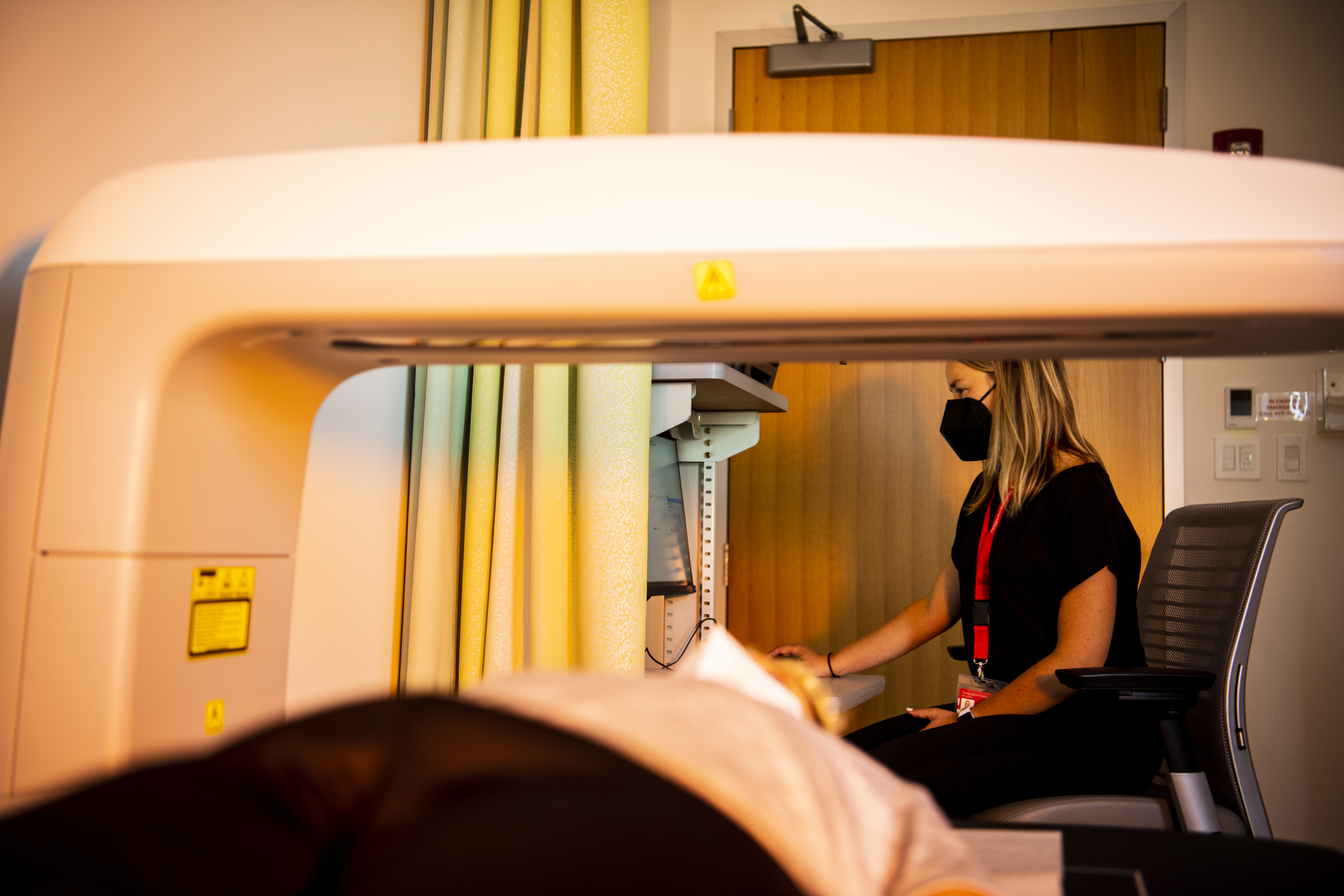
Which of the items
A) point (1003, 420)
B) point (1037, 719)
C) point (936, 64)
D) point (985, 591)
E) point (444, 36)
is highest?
point (936, 64)

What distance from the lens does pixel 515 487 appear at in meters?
1.48

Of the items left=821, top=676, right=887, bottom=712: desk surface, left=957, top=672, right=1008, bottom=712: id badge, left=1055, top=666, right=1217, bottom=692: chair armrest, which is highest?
left=1055, top=666, right=1217, bottom=692: chair armrest

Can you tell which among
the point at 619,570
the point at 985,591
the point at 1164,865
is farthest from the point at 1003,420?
the point at 1164,865

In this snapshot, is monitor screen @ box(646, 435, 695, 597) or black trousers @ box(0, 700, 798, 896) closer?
black trousers @ box(0, 700, 798, 896)

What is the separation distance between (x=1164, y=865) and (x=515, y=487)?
42.2 inches

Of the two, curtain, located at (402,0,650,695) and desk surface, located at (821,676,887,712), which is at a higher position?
curtain, located at (402,0,650,695)

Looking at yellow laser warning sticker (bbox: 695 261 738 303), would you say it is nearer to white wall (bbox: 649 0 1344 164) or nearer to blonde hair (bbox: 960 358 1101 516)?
blonde hair (bbox: 960 358 1101 516)

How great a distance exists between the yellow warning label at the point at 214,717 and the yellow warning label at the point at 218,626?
0.04 meters

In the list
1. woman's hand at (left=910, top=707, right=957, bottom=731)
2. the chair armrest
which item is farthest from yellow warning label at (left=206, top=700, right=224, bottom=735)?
woman's hand at (left=910, top=707, right=957, bottom=731)

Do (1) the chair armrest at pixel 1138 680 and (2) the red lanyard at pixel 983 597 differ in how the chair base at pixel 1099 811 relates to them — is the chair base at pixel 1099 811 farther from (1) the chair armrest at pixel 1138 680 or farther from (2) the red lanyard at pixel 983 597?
(2) the red lanyard at pixel 983 597

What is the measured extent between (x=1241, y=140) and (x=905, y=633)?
1.51 meters

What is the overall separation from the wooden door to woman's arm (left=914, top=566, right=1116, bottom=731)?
98 cm

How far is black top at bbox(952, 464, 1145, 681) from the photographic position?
1404 mm

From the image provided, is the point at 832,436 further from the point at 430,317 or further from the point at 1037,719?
the point at 430,317
